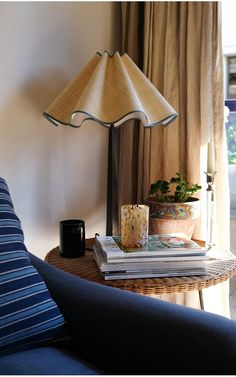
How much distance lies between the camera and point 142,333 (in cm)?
75

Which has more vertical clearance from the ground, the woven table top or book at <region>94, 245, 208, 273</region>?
book at <region>94, 245, 208, 273</region>

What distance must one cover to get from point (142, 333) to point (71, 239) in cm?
57

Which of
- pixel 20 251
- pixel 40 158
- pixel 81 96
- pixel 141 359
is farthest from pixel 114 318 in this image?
pixel 40 158

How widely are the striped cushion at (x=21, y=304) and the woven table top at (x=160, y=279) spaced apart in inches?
8.8

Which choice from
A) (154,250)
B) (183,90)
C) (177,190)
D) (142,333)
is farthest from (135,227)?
(183,90)

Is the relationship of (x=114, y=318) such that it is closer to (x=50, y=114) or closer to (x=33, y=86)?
(x=50, y=114)

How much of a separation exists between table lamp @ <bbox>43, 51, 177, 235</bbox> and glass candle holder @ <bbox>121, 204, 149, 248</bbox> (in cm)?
32

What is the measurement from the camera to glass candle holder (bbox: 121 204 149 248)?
1133mm

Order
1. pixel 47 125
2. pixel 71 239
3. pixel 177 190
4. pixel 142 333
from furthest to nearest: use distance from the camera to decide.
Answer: pixel 47 125, pixel 177 190, pixel 71 239, pixel 142 333

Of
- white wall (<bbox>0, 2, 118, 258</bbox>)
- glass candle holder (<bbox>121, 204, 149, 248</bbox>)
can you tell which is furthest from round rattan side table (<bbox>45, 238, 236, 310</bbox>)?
white wall (<bbox>0, 2, 118, 258</bbox>)

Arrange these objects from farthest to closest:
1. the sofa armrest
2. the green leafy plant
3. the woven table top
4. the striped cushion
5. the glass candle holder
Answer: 1. the green leafy plant
2. the glass candle holder
3. the woven table top
4. the striped cushion
5. the sofa armrest

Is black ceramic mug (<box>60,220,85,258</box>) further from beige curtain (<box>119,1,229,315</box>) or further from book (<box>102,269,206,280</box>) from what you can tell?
beige curtain (<box>119,1,229,315</box>)

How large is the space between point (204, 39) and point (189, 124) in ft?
1.14

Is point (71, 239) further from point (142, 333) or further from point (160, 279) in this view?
point (142, 333)
